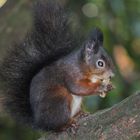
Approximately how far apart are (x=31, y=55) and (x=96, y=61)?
1.02ft

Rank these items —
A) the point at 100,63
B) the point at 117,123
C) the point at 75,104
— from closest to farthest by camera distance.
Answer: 1. the point at 117,123
2. the point at 75,104
3. the point at 100,63

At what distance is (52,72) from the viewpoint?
308cm

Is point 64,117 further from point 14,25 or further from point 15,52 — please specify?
point 14,25

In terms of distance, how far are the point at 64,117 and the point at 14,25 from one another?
911mm

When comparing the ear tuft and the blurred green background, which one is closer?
the ear tuft

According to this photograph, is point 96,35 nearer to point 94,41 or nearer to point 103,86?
point 94,41

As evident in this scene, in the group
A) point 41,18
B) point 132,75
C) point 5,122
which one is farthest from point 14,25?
point 132,75

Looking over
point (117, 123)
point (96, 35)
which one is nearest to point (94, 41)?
point (96, 35)

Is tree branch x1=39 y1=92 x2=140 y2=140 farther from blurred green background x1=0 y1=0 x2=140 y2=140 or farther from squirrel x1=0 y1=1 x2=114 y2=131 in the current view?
blurred green background x1=0 y1=0 x2=140 y2=140

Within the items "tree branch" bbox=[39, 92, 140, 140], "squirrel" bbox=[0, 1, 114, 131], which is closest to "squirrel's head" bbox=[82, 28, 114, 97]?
"squirrel" bbox=[0, 1, 114, 131]

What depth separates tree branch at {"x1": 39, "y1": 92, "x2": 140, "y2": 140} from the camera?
276cm

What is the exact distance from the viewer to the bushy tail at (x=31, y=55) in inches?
126

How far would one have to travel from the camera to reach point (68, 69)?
3139 millimetres

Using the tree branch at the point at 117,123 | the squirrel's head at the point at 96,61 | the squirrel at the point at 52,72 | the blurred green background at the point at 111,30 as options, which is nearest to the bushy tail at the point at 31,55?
the squirrel at the point at 52,72
